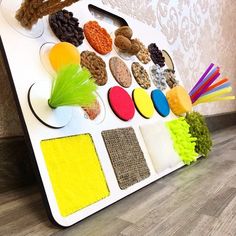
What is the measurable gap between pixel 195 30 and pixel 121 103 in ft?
2.28

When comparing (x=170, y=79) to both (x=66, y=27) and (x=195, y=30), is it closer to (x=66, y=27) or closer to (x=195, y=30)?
(x=66, y=27)

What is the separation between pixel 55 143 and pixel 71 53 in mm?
125

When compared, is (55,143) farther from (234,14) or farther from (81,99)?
(234,14)

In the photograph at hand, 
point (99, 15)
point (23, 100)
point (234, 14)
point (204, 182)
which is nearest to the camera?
point (23, 100)

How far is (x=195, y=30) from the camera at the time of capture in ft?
3.20

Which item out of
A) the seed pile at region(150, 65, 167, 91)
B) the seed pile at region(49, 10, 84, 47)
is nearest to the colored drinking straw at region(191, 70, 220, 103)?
the seed pile at region(150, 65, 167, 91)

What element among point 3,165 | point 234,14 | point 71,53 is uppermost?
point 234,14

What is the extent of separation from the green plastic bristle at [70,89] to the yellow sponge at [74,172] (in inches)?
1.8

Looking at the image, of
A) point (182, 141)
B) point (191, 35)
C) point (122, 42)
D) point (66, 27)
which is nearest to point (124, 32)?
point (122, 42)

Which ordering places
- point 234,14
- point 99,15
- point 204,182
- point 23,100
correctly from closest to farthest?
point 23,100 < point 204,182 < point 99,15 < point 234,14

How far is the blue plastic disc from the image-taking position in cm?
51

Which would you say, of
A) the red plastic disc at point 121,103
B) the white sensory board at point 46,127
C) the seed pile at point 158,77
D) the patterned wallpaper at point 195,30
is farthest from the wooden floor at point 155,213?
the patterned wallpaper at point 195,30

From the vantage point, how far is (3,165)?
348 millimetres

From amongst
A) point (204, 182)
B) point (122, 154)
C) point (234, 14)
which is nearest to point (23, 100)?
point (122, 154)
